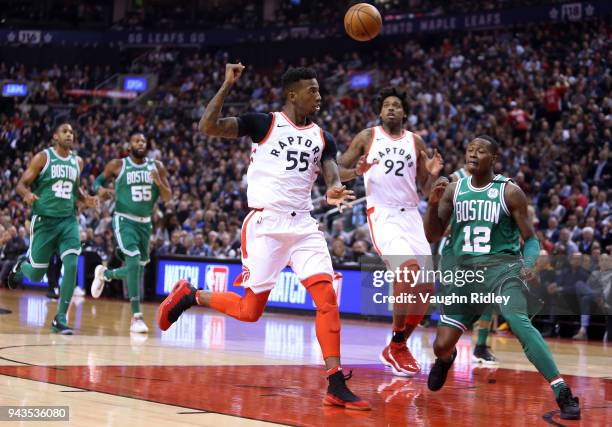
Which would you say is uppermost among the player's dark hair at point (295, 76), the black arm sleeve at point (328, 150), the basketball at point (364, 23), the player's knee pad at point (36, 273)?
the basketball at point (364, 23)

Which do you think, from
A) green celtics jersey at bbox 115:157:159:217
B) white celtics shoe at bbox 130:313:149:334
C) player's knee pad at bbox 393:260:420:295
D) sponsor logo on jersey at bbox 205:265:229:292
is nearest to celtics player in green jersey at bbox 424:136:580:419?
player's knee pad at bbox 393:260:420:295

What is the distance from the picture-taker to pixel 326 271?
665 centimetres

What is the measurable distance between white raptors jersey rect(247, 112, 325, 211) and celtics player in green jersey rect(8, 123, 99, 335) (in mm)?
5236

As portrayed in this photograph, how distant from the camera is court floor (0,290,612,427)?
5816 mm

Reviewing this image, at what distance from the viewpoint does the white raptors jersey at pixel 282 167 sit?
22.2 feet

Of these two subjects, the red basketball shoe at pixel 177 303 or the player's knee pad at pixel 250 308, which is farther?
the red basketball shoe at pixel 177 303

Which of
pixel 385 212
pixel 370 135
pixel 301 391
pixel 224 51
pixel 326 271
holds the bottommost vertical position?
pixel 301 391

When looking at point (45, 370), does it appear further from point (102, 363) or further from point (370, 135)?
point (370, 135)

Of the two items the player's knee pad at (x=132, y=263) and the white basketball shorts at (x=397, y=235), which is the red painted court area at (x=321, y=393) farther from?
the player's knee pad at (x=132, y=263)

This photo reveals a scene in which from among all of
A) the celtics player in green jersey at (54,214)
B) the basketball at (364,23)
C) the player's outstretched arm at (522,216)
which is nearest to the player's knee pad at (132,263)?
the celtics player in green jersey at (54,214)

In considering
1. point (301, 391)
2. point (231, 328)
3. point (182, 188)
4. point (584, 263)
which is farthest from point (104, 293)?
point (301, 391)

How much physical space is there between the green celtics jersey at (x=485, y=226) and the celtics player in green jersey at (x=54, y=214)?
19.4 ft

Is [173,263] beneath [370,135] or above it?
beneath

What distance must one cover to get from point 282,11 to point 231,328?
83.5 ft
